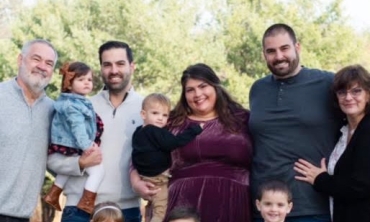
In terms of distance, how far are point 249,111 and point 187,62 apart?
42.6 ft

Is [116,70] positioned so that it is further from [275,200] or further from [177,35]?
[177,35]

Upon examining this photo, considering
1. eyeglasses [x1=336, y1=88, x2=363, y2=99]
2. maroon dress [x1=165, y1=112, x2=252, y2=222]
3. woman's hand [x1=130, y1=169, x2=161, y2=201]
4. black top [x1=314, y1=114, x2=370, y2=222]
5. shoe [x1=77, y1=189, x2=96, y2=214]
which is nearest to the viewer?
black top [x1=314, y1=114, x2=370, y2=222]

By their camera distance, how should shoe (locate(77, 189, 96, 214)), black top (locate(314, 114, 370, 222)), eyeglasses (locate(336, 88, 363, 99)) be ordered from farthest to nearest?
shoe (locate(77, 189, 96, 214)), eyeglasses (locate(336, 88, 363, 99)), black top (locate(314, 114, 370, 222))

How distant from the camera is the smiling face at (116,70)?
5566 millimetres

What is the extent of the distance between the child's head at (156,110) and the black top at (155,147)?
0.07 metres

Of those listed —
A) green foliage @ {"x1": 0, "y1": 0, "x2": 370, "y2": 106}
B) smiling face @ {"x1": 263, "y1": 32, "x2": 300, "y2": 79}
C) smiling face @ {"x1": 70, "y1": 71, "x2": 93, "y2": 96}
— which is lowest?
smiling face @ {"x1": 70, "y1": 71, "x2": 93, "y2": 96}

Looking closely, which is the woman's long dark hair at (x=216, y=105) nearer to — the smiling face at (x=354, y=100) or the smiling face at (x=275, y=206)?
the smiling face at (x=275, y=206)

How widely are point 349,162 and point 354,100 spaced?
0.45 m

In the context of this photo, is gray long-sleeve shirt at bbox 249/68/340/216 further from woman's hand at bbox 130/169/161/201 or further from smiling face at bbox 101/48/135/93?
smiling face at bbox 101/48/135/93

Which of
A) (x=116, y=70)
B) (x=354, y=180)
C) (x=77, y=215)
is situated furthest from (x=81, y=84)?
(x=354, y=180)

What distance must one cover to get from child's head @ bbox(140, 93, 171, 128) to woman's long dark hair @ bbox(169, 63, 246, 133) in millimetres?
103

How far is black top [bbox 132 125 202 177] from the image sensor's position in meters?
5.14

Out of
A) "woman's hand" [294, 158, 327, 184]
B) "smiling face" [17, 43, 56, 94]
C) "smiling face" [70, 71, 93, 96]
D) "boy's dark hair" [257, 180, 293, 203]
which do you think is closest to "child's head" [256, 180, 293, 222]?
"boy's dark hair" [257, 180, 293, 203]

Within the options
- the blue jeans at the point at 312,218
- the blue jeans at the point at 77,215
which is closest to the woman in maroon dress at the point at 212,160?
the blue jeans at the point at 312,218
